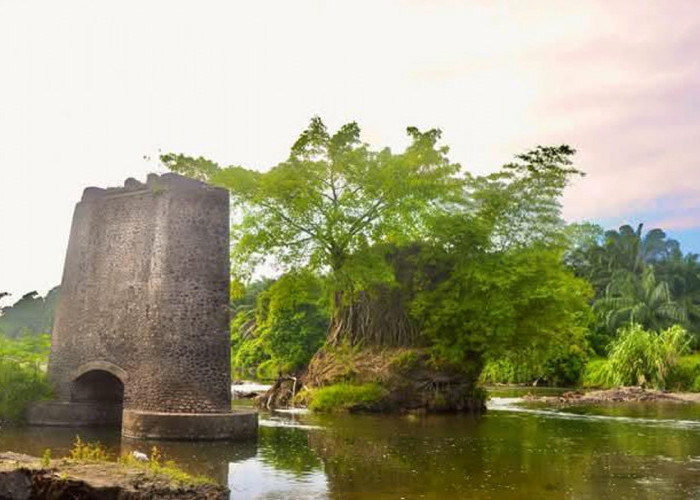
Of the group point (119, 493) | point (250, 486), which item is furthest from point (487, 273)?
point (119, 493)

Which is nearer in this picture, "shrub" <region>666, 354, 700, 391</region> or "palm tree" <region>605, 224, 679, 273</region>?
"shrub" <region>666, 354, 700, 391</region>

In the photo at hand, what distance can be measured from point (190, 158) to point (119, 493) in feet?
89.2

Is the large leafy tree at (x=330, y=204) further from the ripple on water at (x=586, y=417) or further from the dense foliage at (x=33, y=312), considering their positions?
the dense foliage at (x=33, y=312)

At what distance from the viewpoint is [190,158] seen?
37.0m

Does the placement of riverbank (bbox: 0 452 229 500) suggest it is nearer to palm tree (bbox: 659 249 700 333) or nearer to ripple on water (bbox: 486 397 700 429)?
ripple on water (bbox: 486 397 700 429)

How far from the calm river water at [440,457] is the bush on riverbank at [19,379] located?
5.26 feet

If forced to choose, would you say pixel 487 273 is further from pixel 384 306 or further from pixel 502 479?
pixel 502 479

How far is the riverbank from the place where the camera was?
11.3 metres

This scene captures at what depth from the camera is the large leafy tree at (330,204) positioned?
3438cm

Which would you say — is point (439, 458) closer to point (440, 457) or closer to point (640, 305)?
point (440, 457)

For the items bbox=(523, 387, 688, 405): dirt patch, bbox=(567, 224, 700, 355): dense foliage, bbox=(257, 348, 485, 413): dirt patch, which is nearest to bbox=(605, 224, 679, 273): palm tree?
bbox=(567, 224, 700, 355): dense foliage

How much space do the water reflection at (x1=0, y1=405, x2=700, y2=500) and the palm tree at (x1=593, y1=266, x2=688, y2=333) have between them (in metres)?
31.0

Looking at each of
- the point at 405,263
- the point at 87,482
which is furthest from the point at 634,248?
the point at 87,482

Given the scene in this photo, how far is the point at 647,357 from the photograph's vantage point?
50000 mm
